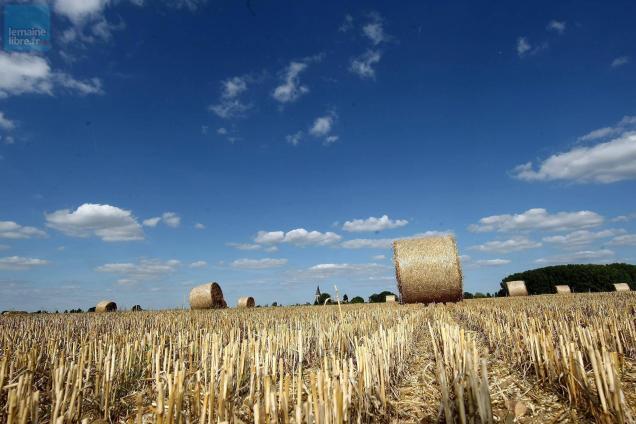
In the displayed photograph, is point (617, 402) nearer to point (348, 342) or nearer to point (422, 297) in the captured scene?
point (348, 342)

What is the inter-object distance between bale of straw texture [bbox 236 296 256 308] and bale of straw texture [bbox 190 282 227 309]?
3.06 metres

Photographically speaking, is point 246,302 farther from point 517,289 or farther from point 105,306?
point 517,289

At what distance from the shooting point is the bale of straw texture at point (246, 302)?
28438 millimetres

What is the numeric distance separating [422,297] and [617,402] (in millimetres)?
14249

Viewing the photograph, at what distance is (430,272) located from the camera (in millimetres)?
16531

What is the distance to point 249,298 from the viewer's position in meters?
29.2

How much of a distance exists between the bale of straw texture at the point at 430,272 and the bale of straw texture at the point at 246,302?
48.6ft

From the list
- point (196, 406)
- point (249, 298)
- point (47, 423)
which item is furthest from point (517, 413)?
point (249, 298)

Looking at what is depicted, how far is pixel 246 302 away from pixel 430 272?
1600cm

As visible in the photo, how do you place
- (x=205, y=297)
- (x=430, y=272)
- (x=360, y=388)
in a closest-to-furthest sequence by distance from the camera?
(x=360, y=388) → (x=430, y=272) → (x=205, y=297)

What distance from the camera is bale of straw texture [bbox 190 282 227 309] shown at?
24.4 metres

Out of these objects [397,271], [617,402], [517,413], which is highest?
[397,271]

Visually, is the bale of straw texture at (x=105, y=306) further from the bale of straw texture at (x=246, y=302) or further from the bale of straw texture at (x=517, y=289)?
the bale of straw texture at (x=517, y=289)

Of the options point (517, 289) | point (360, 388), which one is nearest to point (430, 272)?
point (360, 388)
